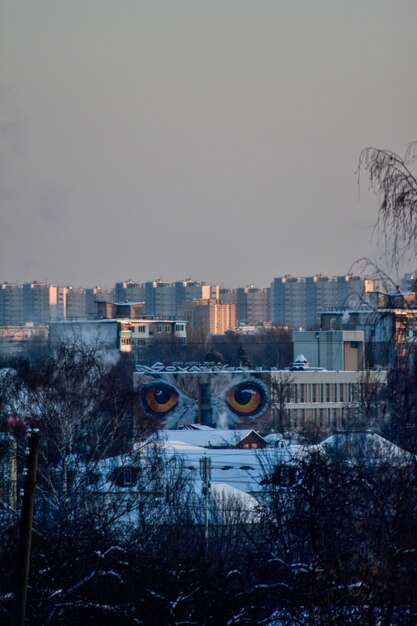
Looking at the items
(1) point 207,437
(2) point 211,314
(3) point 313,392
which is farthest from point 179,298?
(1) point 207,437

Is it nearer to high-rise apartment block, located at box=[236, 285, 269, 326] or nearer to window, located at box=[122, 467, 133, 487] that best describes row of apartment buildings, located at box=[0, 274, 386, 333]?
high-rise apartment block, located at box=[236, 285, 269, 326]

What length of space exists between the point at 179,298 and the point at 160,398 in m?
94.5

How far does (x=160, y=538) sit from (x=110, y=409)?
7.33 m

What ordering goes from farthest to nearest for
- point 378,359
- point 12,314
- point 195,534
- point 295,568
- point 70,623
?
point 12,314
point 195,534
point 70,623
point 295,568
point 378,359

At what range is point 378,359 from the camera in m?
6.74

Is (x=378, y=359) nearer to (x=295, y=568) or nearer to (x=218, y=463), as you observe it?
(x=295, y=568)

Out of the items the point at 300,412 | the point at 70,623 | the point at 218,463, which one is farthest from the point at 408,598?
the point at 300,412

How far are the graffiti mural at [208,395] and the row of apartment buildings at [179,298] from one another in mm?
75897

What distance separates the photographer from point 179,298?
451 feet

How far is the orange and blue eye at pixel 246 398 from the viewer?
4281 centimetres

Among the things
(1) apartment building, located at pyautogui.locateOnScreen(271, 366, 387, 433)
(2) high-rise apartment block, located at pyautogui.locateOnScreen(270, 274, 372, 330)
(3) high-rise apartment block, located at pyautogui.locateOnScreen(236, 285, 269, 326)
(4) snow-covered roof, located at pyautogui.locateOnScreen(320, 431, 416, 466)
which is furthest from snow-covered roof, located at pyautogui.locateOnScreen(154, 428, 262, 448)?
(3) high-rise apartment block, located at pyautogui.locateOnScreen(236, 285, 269, 326)

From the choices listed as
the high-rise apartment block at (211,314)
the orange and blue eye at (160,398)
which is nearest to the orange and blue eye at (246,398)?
the orange and blue eye at (160,398)

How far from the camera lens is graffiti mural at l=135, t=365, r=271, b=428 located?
42719mm

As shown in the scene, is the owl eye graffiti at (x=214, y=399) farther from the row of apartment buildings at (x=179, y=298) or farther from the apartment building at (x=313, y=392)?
the row of apartment buildings at (x=179, y=298)
